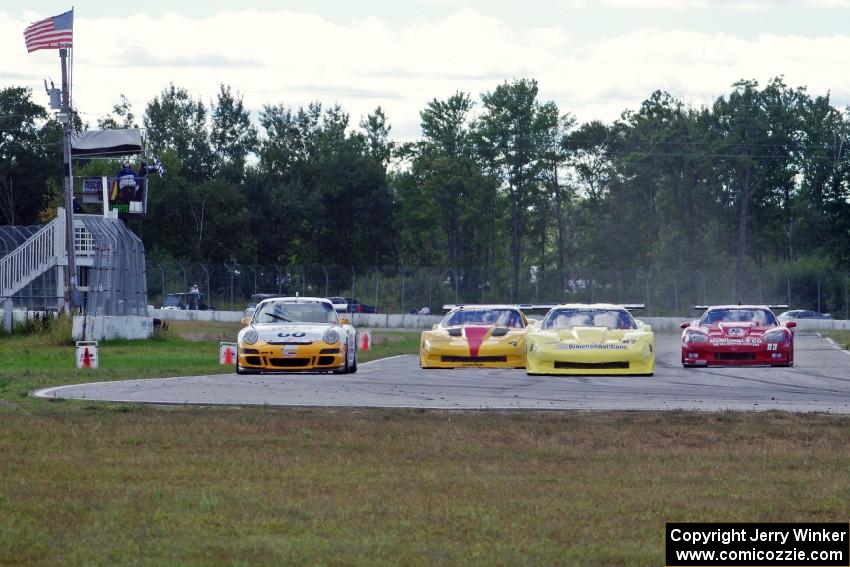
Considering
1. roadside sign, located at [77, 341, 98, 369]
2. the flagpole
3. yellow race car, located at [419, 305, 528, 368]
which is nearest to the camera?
yellow race car, located at [419, 305, 528, 368]

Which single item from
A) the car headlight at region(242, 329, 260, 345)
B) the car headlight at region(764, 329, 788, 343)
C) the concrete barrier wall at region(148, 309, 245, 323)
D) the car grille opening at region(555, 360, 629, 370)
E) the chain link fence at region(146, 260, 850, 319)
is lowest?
the car grille opening at region(555, 360, 629, 370)

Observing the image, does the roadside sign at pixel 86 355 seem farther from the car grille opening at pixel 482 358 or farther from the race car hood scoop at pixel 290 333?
the car grille opening at pixel 482 358

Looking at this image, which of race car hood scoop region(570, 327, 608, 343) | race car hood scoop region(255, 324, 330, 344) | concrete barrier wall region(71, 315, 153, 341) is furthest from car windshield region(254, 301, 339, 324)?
concrete barrier wall region(71, 315, 153, 341)

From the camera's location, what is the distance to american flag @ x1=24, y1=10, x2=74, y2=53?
36438mm

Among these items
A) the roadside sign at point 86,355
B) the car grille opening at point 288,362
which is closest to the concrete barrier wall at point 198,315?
the roadside sign at point 86,355

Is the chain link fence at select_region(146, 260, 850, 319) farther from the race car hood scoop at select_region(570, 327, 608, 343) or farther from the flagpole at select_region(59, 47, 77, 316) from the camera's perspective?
the race car hood scoop at select_region(570, 327, 608, 343)

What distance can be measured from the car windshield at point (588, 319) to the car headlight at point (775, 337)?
2999mm

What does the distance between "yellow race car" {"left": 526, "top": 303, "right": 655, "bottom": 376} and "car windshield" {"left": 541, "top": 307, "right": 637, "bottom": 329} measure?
4 cm

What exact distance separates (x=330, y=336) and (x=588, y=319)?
406cm

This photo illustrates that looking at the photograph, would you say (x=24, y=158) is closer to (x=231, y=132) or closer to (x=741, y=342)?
(x=231, y=132)

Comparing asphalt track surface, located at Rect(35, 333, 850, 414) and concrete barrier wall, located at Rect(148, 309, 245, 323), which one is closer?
asphalt track surface, located at Rect(35, 333, 850, 414)

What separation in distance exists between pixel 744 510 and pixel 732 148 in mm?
78018

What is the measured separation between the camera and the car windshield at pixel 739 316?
23.2 metres

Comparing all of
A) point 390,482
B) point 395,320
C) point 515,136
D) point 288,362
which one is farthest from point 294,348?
point 515,136
